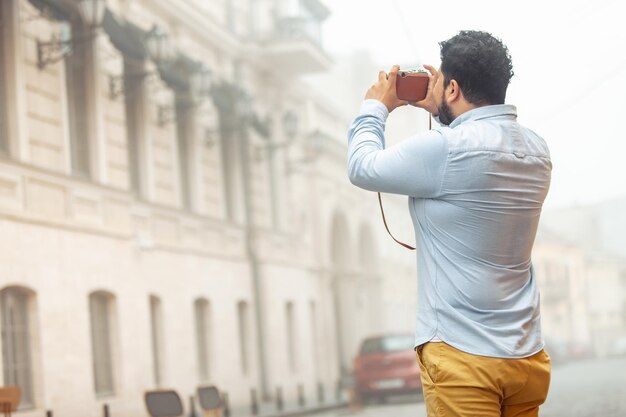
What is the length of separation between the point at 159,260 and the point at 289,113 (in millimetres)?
8852

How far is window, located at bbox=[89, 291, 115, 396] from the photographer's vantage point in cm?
1830

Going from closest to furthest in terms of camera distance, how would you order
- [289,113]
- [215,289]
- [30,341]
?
[30,341]
[215,289]
[289,113]

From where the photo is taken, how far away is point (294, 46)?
29.5 meters

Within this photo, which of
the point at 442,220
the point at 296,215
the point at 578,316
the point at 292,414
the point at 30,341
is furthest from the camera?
the point at 578,316

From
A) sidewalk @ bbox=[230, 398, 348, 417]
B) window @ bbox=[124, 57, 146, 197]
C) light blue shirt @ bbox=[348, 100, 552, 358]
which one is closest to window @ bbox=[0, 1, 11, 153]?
window @ bbox=[124, 57, 146, 197]

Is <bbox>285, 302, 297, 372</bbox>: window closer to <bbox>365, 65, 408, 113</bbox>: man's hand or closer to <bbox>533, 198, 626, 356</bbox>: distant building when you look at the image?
<bbox>533, 198, 626, 356</bbox>: distant building

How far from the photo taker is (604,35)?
1681 centimetres

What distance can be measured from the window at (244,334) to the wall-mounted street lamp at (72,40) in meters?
9.39

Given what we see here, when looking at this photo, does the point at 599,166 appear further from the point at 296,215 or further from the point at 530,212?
the point at 530,212

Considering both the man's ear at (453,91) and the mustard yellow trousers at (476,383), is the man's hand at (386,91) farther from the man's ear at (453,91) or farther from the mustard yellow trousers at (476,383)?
the mustard yellow trousers at (476,383)

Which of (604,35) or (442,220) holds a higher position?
(604,35)

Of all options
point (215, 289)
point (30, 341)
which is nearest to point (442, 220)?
point (30, 341)

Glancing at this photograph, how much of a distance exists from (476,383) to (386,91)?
30.2 inches

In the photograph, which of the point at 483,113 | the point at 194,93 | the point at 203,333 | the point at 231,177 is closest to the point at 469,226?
the point at 483,113
